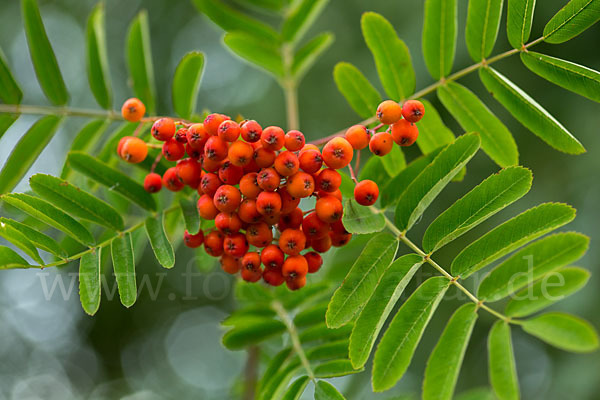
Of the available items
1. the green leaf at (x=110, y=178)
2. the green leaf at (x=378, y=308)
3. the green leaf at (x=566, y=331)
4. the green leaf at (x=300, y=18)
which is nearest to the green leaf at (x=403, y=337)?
the green leaf at (x=378, y=308)

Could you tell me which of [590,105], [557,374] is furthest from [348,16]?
[557,374]

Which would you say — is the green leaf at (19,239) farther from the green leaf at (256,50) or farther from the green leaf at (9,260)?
the green leaf at (256,50)

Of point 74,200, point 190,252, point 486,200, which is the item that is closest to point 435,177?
point 486,200

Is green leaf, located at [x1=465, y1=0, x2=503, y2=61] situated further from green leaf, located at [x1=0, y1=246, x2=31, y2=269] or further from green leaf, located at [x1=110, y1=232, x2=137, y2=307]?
green leaf, located at [x1=0, y1=246, x2=31, y2=269]

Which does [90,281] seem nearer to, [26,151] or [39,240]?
[39,240]

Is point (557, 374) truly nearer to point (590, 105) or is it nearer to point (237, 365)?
point (590, 105)

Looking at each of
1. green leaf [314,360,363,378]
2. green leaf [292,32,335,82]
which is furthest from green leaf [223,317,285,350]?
green leaf [292,32,335,82]
